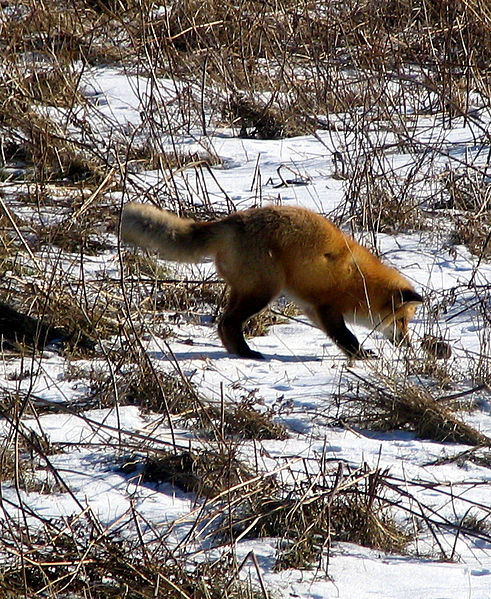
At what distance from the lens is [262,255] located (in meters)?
6.16

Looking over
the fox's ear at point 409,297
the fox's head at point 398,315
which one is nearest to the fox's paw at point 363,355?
the fox's head at point 398,315

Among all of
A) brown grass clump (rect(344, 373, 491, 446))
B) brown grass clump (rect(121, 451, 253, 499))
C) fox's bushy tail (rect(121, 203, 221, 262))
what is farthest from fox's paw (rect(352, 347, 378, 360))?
brown grass clump (rect(121, 451, 253, 499))

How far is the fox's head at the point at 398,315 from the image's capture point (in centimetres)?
655

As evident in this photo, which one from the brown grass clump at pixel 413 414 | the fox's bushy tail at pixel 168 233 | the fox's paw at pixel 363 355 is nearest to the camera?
the brown grass clump at pixel 413 414

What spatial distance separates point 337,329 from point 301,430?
1.81m

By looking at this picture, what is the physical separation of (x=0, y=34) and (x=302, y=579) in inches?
327

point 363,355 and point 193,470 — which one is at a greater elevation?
point 193,470

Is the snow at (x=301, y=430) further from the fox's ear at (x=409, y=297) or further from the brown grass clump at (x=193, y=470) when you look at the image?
the fox's ear at (x=409, y=297)

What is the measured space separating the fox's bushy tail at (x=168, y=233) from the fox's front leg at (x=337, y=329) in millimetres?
982

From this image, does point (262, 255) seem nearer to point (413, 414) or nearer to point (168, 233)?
point (168, 233)

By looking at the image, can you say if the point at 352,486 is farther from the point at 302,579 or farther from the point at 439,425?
the point at 439,425

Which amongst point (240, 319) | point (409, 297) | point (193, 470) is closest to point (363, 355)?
point (409, 297)

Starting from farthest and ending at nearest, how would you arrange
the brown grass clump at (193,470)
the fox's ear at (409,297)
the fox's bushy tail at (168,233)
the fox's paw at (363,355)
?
the fox's ear at (409,297), the fox's bushy tail at (168,233), the fox's paw at (363,355), the brown grass clump at (193,470)

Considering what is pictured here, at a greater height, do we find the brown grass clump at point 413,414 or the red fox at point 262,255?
the red fox at point 262,255
